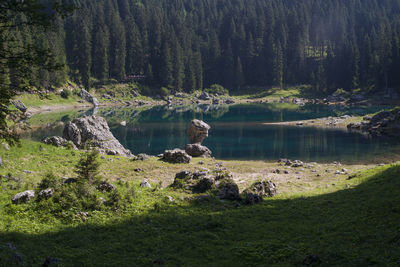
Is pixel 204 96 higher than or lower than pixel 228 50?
lower

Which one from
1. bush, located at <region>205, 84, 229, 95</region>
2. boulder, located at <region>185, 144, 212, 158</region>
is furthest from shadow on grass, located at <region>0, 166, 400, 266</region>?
bush, located at <region>205, 84, 229, 95</region>

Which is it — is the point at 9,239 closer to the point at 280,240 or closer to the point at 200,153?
the point at 280,240

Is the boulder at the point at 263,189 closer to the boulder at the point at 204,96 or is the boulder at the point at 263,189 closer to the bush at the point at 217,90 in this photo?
the boulder at the point at 204,96

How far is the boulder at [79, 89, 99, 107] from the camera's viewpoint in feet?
398

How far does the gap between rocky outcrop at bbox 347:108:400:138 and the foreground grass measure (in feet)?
134

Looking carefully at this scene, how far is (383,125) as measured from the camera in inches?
2306

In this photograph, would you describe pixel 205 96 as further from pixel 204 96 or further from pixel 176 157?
pixel 176 157

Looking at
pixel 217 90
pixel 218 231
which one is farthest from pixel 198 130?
pixel 217 90

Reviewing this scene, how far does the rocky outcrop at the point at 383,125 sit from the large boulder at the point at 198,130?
30.9m

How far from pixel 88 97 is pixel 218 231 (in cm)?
11717

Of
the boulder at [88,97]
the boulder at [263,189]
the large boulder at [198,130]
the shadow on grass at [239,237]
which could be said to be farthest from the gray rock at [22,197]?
the boulder at [88,97]

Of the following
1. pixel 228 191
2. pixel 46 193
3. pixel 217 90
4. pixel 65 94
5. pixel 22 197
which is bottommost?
pixel 228 191

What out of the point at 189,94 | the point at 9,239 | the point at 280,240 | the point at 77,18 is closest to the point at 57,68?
the point at 9,239

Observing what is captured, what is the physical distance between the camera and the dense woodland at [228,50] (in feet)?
440
